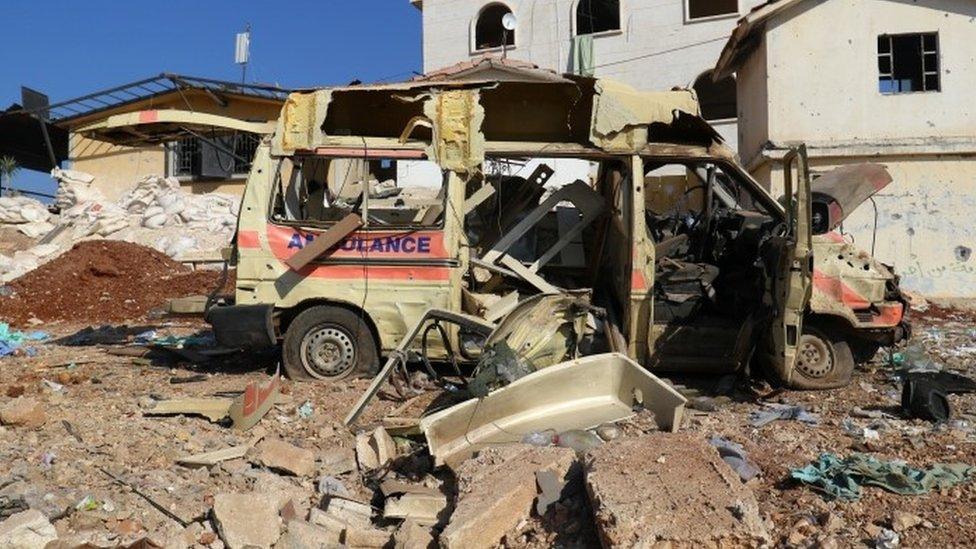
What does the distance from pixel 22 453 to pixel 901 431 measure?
5.60 metres

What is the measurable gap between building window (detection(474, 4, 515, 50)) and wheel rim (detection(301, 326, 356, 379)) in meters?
18.2

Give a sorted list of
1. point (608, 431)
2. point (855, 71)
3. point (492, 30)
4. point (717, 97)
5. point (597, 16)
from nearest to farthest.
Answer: point (608, 431) → point (855, 71) → point (597, 16) → point (717, 97) → point (492, 30)

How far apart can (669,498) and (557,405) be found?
5.99 feet

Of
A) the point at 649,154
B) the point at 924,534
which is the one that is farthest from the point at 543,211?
the point at 924,534

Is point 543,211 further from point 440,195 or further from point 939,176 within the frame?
point 939,176

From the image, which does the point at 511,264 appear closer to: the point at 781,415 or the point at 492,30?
the point at 781,415

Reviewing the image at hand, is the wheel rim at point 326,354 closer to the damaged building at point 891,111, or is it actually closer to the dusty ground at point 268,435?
the dusty ground at point 268,435

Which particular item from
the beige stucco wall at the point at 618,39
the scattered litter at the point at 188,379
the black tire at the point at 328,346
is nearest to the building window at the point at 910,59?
the beige stucco wall at the point at 618,39

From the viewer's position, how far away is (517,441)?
194 inches

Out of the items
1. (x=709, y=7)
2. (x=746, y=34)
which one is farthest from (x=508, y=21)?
(x=746, y=34)

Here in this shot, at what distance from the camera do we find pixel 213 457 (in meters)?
4.73

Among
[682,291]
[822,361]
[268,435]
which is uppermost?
[682,291]

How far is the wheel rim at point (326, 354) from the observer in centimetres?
669

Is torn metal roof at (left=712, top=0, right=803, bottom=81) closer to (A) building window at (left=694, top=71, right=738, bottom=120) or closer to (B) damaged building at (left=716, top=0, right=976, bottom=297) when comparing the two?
(B) damaged building at (left=716, top=0, right=976, bottom=297)
